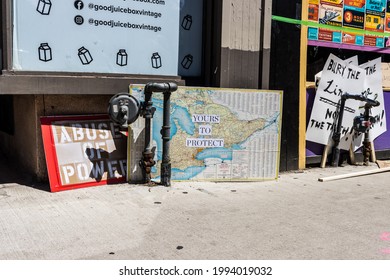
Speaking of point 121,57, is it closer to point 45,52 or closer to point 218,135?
point 45,52

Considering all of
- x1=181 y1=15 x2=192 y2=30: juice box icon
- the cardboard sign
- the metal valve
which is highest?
x1=181 y1=15 x2=192 y2=30: juice box icon

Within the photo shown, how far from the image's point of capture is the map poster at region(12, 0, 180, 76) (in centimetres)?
540

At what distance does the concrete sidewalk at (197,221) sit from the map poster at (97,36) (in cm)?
160

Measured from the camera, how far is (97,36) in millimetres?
5828

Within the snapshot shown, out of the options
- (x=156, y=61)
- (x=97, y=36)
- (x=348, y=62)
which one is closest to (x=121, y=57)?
(x=97, y=36)

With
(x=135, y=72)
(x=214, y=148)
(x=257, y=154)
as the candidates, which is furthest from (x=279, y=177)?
(x=135, y=72)

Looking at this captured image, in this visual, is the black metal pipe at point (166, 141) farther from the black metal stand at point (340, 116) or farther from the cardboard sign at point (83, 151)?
the black metal stand at point (340, 116)

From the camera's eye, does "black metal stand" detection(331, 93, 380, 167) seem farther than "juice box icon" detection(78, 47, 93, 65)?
Yes

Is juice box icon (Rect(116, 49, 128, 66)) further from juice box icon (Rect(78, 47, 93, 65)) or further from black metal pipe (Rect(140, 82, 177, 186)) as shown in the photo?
black metal pipe (Rect(140, 82, 177, 186))

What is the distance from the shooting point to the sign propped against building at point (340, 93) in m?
7.43

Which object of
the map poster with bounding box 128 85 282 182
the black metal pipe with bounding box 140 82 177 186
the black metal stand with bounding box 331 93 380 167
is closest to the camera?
the black metal pipe with bounding box 140 82 177 186

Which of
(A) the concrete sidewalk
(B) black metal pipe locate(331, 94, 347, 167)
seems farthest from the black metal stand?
(A) the concrete sidewalk

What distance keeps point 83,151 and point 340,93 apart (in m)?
4.32

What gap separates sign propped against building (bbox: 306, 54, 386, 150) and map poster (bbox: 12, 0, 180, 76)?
256 cm
